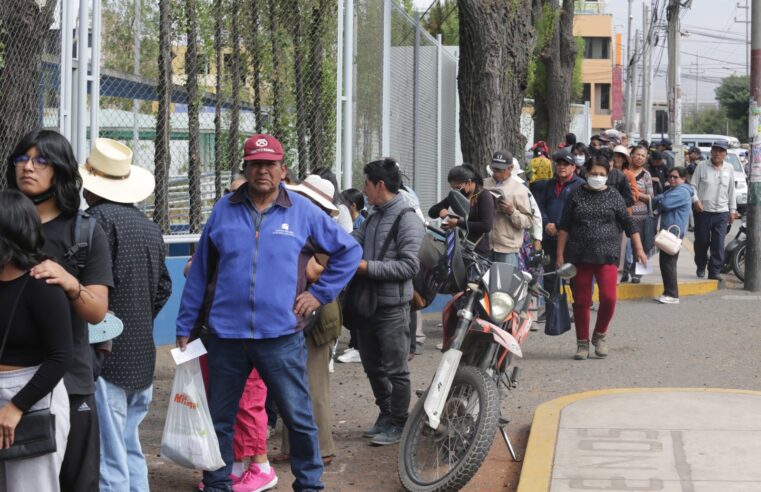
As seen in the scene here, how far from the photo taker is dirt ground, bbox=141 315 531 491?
22.6ft

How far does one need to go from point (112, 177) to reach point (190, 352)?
0.92m

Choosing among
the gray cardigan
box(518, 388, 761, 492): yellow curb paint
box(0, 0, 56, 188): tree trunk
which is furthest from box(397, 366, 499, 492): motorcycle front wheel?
box(0, 0, 56, 188): tree trunk

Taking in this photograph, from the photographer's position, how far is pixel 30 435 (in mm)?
4363

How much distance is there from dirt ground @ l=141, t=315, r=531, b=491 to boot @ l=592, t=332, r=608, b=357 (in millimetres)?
1751

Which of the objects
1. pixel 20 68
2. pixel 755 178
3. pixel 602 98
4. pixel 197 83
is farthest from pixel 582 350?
pixel 602 98

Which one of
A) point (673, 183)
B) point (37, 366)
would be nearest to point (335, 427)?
point (37, 366)

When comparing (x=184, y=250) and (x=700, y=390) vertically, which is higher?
(x=184, y=250)

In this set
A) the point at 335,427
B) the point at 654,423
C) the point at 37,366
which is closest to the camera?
the point at 37,366

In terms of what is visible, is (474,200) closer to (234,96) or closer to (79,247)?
(234,96)

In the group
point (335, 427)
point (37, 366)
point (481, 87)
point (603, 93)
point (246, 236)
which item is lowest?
point (335, 427)

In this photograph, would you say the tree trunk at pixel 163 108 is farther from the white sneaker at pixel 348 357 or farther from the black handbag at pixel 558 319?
the black handbag at pixel 558 319

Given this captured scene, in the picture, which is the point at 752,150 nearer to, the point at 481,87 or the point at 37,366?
the point at 481,87

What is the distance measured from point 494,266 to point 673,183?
9.82 metres

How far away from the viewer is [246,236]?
591 cm
